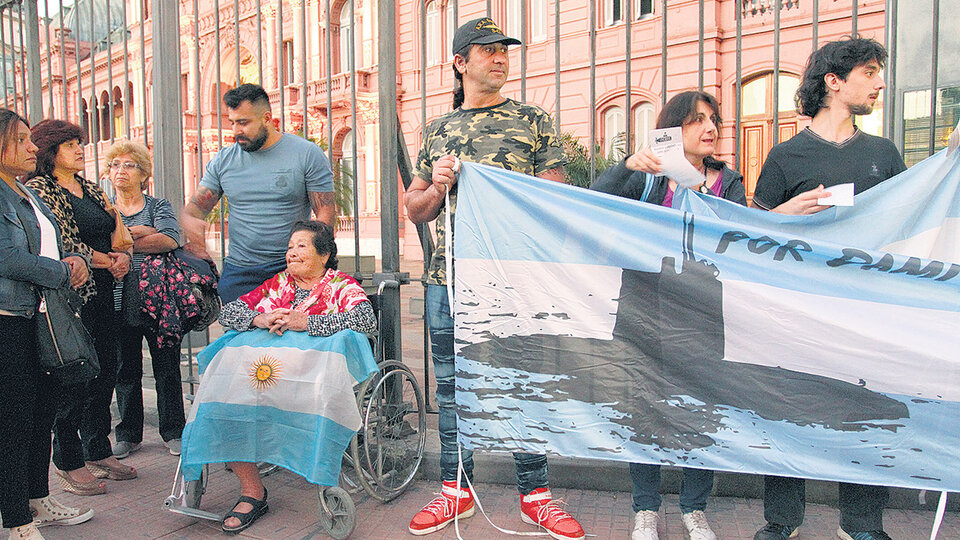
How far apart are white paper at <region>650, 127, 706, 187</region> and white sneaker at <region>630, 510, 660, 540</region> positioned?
148 centimetres

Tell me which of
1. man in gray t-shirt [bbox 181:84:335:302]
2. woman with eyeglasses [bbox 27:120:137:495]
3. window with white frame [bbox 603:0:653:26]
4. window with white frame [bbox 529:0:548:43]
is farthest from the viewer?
window with white frame [bbox 529:0:548:43]

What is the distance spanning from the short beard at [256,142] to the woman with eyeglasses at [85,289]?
34.2 inches

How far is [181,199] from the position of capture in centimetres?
600

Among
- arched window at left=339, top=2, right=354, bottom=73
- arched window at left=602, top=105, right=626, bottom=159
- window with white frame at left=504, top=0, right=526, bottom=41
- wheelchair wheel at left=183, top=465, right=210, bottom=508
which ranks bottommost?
wheelchair wheel at left=183, top=465, right=210, bottom=508

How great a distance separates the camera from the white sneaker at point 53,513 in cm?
356

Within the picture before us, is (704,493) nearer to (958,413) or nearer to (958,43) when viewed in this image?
(958,413)

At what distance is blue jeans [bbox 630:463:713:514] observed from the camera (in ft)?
10.7

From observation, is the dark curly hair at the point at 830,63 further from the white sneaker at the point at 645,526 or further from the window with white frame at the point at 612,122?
the window with white frame at the point at 612,122

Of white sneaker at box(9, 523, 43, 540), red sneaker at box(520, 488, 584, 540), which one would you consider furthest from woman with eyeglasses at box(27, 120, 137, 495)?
red sneaker at box(520, 488, 584, 540)

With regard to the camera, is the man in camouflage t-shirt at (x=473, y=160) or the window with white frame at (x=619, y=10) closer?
the man in camouflage t-shirt at (x=473, y=160)

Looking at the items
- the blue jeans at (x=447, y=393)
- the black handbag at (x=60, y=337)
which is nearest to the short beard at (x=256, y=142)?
the black handbag at (x=60, y=337)

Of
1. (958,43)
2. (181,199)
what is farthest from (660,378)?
(958,43)

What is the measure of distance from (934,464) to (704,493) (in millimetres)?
905

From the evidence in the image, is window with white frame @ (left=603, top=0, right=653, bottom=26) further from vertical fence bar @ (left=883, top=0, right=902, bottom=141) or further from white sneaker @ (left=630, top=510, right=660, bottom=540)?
white sneaker @ (left=630, top=510, right=660, bottom=540)
